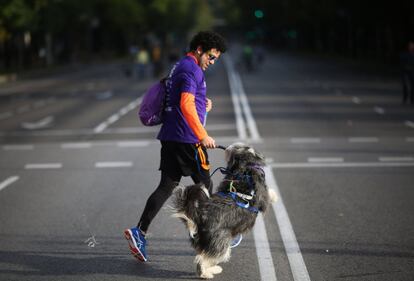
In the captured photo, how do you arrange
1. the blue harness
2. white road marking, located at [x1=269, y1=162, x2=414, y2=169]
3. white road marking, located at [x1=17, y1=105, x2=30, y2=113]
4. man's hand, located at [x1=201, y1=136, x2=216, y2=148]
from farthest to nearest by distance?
white road marking, located at [x1=17, y1=105, x2=30, y2=113]
white road marking, located at [x1=269, y1=162, x2=414, y2=169]
man's hand, located at [x1=201, y1=136, x2=216, y2=148]
the blue harness

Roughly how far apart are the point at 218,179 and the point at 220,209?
517 cm

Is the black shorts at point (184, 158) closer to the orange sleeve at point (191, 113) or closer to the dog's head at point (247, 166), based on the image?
the orange sleeve at point (191, 113)

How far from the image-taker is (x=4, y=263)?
664 cm

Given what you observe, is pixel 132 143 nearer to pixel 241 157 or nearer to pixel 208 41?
pixel 208 41

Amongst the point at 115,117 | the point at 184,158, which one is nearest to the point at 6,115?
the point at 115,117

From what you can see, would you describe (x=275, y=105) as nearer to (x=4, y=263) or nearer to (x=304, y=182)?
(x=304, y=182)

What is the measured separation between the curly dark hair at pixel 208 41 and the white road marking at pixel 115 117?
40.7 feet

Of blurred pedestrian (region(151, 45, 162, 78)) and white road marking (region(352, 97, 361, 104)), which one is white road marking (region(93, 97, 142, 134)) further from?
blurred pedestrian (region(151, 45, 162, 78))

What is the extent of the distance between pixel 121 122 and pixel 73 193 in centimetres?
1081

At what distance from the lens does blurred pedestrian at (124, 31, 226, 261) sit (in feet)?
20.3

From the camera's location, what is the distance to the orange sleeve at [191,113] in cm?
617

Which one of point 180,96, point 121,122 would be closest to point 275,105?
point 121,122

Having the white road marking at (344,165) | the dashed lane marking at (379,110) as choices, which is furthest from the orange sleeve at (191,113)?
the dashed lane marking at (379,110)

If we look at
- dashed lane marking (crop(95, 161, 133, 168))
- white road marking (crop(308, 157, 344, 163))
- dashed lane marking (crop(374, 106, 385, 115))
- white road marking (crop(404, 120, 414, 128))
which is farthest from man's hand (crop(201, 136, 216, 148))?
dashed lane marking (crop(374, 106, 385, 115))
